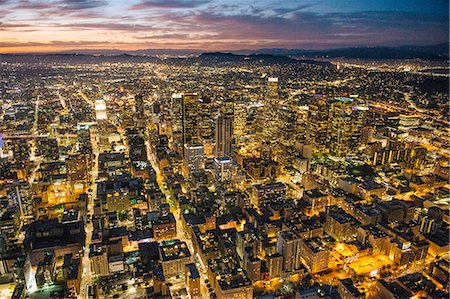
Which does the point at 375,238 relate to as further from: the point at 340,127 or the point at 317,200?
the point at 340,127

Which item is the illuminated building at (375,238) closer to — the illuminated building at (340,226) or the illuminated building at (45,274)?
the illuminated building at (340,226)

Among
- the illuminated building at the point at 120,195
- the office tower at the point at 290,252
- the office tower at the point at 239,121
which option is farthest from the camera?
the office tower at the point at 239,121

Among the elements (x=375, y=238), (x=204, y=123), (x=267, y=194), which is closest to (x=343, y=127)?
(x=204, y=123)

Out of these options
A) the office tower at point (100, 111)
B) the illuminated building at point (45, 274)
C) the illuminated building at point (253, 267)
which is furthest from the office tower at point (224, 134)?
the office tower at point (100, 111)

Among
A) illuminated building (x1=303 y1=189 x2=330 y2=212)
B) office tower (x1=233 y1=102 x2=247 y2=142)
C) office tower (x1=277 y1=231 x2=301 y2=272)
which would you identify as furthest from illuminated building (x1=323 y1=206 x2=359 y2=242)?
office tower (x1=233 y1=102 x2=247 y2=142)

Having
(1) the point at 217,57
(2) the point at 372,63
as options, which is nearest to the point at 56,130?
(2) the point at 372,63

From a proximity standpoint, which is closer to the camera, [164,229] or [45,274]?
[45,274]

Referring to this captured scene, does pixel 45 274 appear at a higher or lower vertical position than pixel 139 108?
lower
